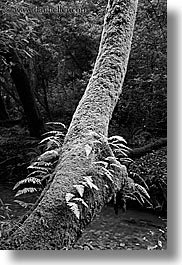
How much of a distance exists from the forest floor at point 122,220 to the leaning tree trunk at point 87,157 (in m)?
0.75

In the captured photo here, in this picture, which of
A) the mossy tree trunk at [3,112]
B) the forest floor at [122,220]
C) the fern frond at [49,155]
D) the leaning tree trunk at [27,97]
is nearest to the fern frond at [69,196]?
the fern frond at [49,155]

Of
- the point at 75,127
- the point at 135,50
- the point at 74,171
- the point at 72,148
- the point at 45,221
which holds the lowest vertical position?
the point at 45,221

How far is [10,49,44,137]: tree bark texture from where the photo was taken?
182 inches

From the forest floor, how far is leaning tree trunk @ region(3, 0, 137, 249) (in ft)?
2.47

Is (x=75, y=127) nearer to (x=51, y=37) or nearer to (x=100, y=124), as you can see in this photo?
(x=100, y=124)

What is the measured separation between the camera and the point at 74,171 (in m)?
1.45

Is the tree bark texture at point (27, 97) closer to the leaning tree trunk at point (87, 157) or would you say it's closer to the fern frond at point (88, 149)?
the leaning tree trunk at point (87, 157)

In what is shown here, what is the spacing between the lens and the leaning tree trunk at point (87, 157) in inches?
50.6

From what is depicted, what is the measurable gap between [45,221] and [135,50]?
341 centimetres

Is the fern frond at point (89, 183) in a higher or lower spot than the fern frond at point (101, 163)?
lower

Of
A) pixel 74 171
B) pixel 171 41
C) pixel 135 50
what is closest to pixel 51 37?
pixel 135 50

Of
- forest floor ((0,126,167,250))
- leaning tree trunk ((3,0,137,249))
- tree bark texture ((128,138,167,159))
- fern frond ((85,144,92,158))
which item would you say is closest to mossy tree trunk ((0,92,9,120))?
forest floor ((0,126,167,250))

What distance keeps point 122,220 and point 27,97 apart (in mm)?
2269

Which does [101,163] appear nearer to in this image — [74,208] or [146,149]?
[74,208]
